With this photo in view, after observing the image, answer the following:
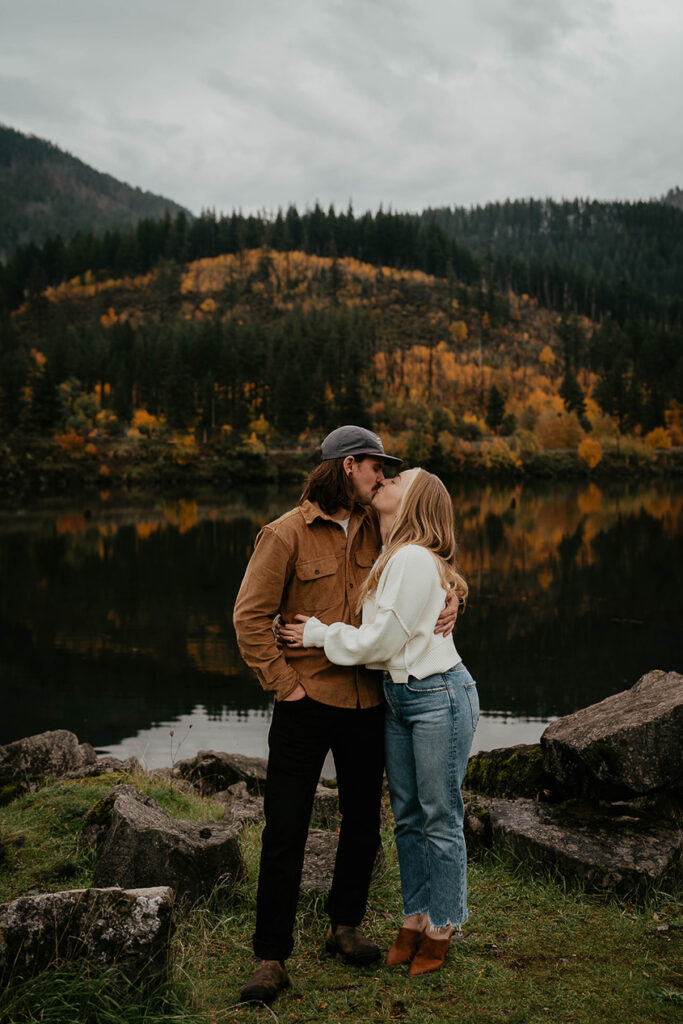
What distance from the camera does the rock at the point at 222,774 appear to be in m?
8.84

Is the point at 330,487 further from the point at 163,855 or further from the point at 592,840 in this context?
the point at 592,840

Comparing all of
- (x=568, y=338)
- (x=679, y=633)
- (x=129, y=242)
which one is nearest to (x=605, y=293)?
(x=568, y=338)

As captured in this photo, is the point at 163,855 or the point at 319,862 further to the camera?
the point at 319,862

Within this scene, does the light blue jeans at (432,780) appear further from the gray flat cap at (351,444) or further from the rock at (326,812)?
the rock at (326,812)

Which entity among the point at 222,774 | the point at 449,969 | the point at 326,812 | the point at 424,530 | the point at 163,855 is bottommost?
the point at 222,774

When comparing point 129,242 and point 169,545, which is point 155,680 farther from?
point 129,242

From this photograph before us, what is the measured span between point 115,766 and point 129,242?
16397cm

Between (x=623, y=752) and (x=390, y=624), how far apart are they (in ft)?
7.81

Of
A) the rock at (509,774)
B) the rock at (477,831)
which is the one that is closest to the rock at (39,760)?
the rock at (509,774)

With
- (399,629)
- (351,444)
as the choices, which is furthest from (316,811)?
(351,444)

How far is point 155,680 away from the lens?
1917 centimetres

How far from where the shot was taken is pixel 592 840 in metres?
5.09

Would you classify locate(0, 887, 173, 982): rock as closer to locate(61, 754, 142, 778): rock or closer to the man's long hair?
the man's long hair

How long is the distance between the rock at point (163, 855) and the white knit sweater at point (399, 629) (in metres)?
1.66
